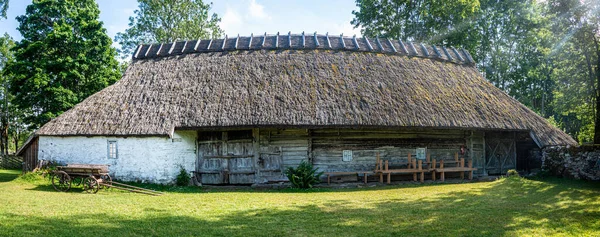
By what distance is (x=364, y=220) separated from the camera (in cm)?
899

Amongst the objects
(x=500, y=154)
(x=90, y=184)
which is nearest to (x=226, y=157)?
(x=90, y=184)

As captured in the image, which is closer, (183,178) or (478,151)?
(183,178)

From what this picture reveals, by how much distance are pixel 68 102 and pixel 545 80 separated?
35905mm

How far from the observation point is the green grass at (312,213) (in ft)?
26.3

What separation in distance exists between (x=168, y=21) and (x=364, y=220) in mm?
28504

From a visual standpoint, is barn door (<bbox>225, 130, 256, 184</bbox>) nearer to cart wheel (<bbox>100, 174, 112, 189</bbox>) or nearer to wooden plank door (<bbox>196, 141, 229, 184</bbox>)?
wooden plank door (<bbox>196, 141, 229, 184</bbox>)

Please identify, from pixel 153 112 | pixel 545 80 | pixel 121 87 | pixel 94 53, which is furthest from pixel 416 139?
pixel 545 80

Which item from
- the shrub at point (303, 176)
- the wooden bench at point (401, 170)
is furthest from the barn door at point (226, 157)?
the wooden bench at point (401, 170)

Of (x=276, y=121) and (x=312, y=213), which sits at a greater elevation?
(x=276, y=121)

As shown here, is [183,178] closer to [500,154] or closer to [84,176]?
[84,176]

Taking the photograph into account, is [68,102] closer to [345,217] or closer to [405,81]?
[405,81]

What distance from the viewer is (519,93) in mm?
34062

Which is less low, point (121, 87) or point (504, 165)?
point (121, 87)

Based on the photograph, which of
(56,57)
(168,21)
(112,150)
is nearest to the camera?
(112,150)
